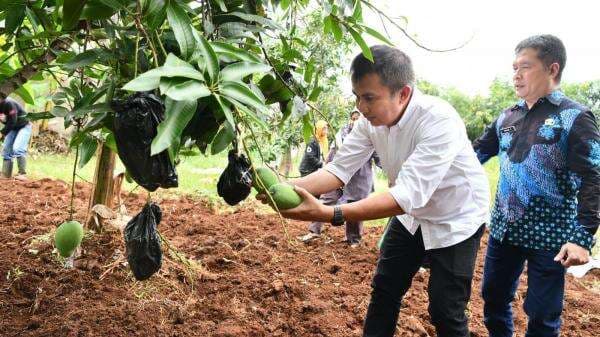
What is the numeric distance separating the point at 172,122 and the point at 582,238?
1.75 metres

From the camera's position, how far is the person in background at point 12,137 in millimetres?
6477

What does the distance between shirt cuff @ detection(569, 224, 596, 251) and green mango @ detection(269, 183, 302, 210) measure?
3.82 ft

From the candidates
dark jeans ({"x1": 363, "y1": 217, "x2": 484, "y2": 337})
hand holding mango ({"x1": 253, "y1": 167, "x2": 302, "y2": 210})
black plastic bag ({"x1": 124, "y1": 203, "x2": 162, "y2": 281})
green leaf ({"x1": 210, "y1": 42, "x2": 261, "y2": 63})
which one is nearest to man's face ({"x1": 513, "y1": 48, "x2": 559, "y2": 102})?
dark jeans ({"x1": 363, "y1": 217, "x2": 484, "y2": 337})

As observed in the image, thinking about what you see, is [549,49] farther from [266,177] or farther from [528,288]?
[266,177]

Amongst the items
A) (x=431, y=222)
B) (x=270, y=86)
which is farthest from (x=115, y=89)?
(x=431, y=222)

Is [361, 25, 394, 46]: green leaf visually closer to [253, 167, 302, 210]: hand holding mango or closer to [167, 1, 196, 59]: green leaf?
[253, 167, 302, 210]: hand holding mango

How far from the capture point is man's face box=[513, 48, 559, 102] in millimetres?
2188

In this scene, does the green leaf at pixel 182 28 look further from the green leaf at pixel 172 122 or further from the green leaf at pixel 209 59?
the green leaf at pixel 172 122

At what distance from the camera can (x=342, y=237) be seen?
4.78 metres

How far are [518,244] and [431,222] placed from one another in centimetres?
48

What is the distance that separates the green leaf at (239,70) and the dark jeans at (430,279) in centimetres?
119

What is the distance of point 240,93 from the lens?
1.11m

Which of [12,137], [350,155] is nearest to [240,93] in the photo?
[350,155]

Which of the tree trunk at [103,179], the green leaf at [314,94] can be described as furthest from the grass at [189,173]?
the green leaf at [314,94]
